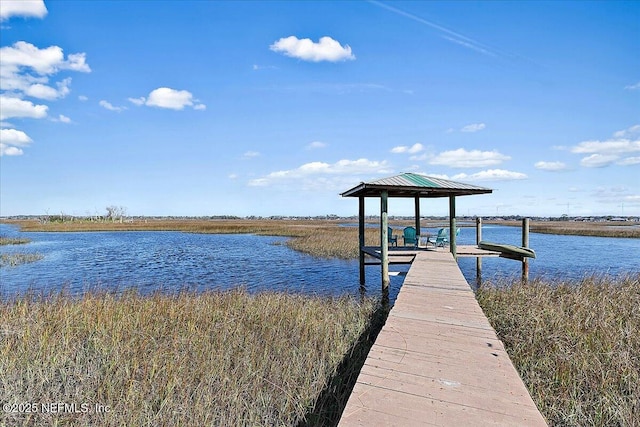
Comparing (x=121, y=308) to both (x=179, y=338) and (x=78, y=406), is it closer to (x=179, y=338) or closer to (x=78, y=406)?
(x=179, y=338)

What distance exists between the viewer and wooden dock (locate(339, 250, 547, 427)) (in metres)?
2.54

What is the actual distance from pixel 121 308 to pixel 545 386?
25.1ft

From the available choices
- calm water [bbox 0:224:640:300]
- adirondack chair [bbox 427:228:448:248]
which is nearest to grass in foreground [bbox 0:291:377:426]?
calm water [bbox 0:224:640:300]

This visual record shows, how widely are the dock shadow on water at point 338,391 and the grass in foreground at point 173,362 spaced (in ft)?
0.10

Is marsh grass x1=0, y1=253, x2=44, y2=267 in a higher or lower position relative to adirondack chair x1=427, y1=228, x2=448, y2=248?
lower

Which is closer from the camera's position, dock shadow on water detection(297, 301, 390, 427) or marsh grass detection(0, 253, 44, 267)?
dock shadow on water detection(297, 301, 390, 427)

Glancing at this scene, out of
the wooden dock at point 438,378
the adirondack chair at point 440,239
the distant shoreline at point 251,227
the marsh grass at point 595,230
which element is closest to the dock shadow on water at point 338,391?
the wooden dock at point 438,378

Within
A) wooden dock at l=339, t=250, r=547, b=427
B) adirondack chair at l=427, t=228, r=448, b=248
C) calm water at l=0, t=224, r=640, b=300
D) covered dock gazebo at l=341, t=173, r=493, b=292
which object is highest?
covered dock gazebo at l=341, t=173, r=493, b=292

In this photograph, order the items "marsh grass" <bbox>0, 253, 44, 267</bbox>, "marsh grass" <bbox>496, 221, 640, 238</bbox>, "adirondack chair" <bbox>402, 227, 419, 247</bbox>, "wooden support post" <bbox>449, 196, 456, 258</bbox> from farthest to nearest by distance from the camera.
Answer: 1. "marsh grass" <bbox>496, 221, 640, 238</bbox>
2. "marsh grass" <bbox>0, 253, 44, 267</bbox>
3. "adirondack chair" <bbox>402, 227, 419, 247</bbox>
4. "wooden support post" <bbox>449, 196, 456, 258</bbox>

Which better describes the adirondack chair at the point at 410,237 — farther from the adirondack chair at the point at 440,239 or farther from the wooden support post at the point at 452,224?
the wooden support post at the point at 452,224

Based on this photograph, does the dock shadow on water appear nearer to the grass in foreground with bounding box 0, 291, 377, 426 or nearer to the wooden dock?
the grass in foreground with bounding box 0, 291, 377, 426

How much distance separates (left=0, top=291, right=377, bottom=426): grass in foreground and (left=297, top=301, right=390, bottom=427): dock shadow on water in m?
0.03

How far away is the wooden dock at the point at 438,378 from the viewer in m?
2.54

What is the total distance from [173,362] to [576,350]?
20.3ft
